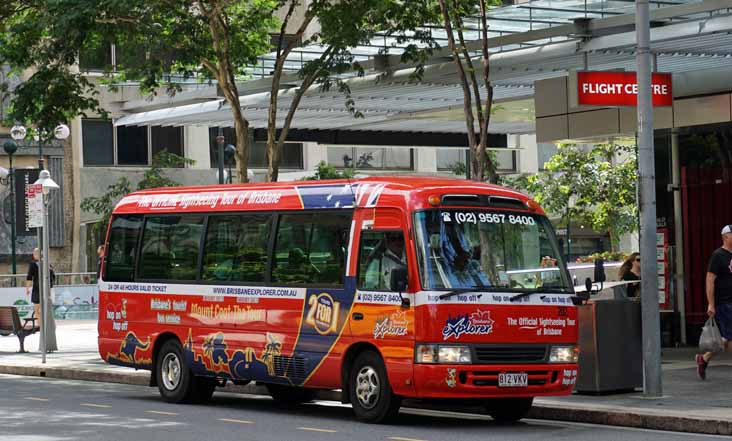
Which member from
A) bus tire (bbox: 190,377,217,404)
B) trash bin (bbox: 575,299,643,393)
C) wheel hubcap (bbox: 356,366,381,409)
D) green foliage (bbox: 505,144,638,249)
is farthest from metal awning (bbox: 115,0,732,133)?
green foliage (bbox: 505,144,638,249)

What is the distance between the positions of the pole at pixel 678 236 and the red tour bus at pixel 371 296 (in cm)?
840

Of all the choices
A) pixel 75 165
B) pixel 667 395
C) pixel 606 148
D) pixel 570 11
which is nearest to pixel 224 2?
pixel 570 11

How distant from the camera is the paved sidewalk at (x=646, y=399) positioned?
47.8 feet

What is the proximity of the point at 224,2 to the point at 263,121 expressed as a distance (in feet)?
27.9

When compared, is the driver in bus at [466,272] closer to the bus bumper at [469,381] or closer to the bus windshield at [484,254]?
the bus windshield at [484,254]

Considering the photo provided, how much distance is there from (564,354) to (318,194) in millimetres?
3303

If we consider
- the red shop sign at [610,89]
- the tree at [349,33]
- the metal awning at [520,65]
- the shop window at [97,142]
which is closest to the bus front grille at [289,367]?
the red shop sign at [610,89]

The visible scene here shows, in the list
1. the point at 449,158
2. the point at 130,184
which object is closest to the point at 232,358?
the point at 130,184

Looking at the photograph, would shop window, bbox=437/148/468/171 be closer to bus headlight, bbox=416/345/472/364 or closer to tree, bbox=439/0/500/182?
tree, bbox=439/0/500/182

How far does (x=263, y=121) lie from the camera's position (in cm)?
3234

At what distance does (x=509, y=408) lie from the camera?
622 inches

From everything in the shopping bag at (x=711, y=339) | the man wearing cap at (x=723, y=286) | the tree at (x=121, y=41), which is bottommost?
the shopping bag at (x=711, y=339)

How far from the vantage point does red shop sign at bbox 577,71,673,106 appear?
1673 centimetres

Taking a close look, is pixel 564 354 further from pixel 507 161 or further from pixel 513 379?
pixel 507 161
